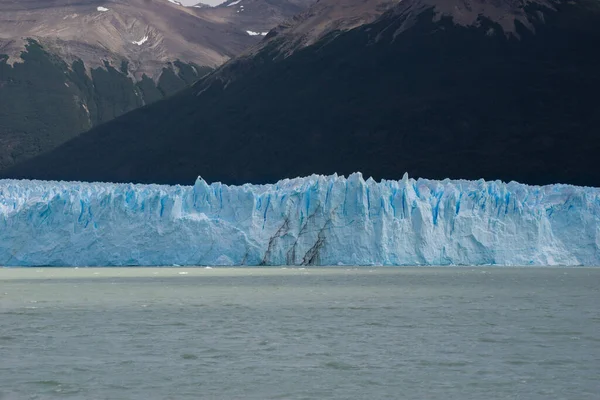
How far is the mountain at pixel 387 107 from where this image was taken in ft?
288

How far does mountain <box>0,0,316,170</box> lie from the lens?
13225 cm

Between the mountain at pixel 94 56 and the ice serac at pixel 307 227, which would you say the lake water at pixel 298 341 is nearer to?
the ice serac at pixel 307 227

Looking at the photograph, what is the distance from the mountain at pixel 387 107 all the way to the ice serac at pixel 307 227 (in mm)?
44346

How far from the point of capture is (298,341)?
17016 mm

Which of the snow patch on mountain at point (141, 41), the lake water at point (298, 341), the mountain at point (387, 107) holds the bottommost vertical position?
the lake water at point (298, 341)

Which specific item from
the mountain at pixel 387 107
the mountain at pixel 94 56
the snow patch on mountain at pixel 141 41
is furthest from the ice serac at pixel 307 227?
the snow patch on mountain at pixel 141 41

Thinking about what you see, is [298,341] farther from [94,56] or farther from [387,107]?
[94,56]

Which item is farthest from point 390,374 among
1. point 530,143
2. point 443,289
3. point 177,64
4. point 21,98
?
point 177,64

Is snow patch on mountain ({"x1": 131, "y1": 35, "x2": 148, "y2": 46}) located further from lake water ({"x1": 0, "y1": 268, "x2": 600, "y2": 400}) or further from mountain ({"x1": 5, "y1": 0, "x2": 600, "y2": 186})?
lake water ({"x1": 0, "y1": 268, "x2": 600, "y2": 400})

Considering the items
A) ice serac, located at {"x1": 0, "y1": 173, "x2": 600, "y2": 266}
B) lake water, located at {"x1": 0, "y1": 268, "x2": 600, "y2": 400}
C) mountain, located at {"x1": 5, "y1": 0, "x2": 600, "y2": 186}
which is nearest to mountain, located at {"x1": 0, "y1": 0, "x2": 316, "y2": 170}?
mountain, located at {"x1": 5, "y1": 0, "x2": 600, "y2": 186}

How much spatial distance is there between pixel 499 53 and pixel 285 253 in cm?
6737

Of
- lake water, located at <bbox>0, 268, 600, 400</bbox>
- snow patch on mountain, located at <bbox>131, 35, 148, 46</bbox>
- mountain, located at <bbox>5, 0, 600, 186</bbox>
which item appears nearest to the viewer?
lake water, located at <bbox>0, 268, 600, 400</bbox>

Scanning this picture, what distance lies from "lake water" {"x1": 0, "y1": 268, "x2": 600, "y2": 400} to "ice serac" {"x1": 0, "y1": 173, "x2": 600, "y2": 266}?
7.08 meters

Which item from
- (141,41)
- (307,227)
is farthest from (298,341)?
(141,41)
